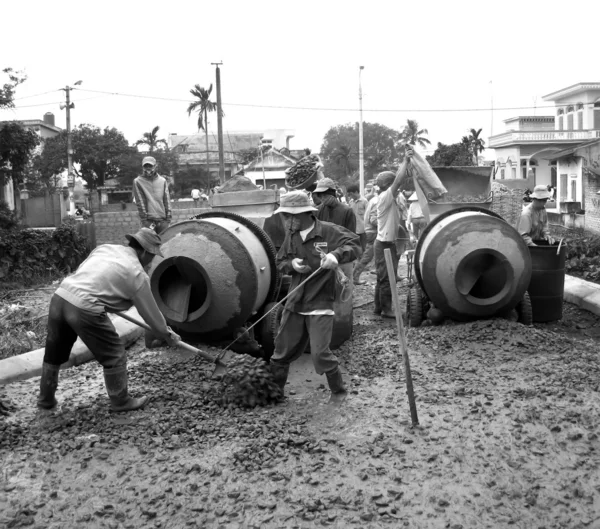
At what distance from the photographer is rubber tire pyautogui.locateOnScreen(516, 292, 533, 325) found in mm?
8133

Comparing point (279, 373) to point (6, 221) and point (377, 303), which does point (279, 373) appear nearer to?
point (377, 303)

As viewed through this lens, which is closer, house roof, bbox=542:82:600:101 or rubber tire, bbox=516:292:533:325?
rubber tire, bbox=516:292:533:325

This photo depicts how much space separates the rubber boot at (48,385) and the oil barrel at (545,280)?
5.52 m

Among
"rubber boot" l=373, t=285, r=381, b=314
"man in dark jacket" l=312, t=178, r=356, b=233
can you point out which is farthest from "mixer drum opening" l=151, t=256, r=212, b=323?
"rubber boot" l=373, t=285, r=381, b=314

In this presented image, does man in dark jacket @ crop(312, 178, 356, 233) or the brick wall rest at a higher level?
man in dark jacket @ crop(312, 178, 356, 233)

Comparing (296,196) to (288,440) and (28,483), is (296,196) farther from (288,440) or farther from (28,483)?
(28,483)

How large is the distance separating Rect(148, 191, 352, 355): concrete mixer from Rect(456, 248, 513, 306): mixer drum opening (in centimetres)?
152

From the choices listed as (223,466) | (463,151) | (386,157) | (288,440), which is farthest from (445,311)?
(386,157)

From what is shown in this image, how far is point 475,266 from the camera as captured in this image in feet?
25.6

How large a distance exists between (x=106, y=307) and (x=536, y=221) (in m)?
5.71

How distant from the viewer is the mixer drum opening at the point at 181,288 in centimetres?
657

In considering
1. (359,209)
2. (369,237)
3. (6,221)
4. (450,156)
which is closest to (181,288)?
(369,237)

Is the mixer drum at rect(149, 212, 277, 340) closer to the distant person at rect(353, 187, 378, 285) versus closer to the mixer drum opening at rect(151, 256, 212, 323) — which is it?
the mixer drum opening at rect(151, 256, 212, 323)

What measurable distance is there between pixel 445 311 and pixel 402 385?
2169mm
